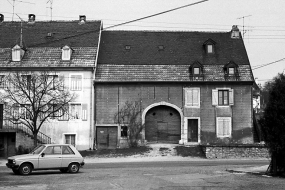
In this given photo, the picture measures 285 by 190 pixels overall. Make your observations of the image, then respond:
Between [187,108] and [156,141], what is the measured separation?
4506 millimetres

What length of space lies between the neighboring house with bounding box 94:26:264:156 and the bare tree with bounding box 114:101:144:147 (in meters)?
0.43

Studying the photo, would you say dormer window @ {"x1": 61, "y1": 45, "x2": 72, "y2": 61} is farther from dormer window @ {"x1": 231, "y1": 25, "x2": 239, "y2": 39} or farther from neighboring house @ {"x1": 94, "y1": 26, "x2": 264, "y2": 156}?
dormer window @ {"x1": 231, "y1": 25, "x2": 239, "y2": 39}

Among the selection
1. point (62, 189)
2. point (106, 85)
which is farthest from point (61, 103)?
point (62, 189)

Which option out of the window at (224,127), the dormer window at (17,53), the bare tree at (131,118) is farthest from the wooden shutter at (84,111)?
the window at (224,127)

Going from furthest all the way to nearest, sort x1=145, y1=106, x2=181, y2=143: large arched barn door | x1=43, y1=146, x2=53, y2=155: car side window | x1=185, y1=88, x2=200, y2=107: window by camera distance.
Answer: x1=145, y1=106, x2=181, y2=143: large arched barn door → x1=185, y1=88, x2=200, y2=107: window → x1=43, y1=146, x2=53, y2=155: car side window

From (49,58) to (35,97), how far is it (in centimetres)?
696

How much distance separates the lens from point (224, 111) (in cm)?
4703

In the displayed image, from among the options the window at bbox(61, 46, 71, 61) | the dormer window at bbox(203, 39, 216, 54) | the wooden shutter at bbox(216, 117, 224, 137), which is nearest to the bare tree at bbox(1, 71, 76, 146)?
the window at bbox(61, 46, 71, 61)

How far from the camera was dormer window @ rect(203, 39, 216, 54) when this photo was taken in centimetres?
4997

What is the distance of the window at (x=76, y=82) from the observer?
46.4m

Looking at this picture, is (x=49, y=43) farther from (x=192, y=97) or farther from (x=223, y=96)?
(x=223, y=96)

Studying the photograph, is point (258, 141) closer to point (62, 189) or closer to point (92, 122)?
point (92, 122)

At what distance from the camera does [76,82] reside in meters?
46.5

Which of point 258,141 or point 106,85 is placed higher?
point 106,85
